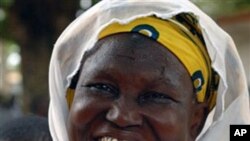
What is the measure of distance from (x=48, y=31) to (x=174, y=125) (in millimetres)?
5778

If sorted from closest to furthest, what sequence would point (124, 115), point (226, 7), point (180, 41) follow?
1. point (124, 115)
2. point (180, 41)
3. point (226, 7)

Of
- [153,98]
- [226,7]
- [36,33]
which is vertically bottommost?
[153,98]

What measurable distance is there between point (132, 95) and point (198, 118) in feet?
0.92

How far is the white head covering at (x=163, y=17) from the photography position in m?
2.32

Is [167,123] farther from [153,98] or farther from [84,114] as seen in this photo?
[84,114]

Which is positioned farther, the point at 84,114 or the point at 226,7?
the point at 226,7

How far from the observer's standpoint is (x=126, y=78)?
215 centimetres

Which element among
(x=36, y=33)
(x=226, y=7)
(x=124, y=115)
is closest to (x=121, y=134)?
(x=124, y=115)

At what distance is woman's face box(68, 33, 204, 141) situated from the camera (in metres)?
2.13

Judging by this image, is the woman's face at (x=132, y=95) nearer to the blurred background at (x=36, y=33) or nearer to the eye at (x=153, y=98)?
the eye at (x=153, y=98)

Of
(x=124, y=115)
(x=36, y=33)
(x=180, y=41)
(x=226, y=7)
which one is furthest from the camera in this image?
(x=226, y=7)

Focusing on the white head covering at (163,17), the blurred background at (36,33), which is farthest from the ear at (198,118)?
the blurred background at (36,33)

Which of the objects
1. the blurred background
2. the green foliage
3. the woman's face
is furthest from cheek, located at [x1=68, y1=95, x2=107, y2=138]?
the green foliage

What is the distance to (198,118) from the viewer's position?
2.33 meters
